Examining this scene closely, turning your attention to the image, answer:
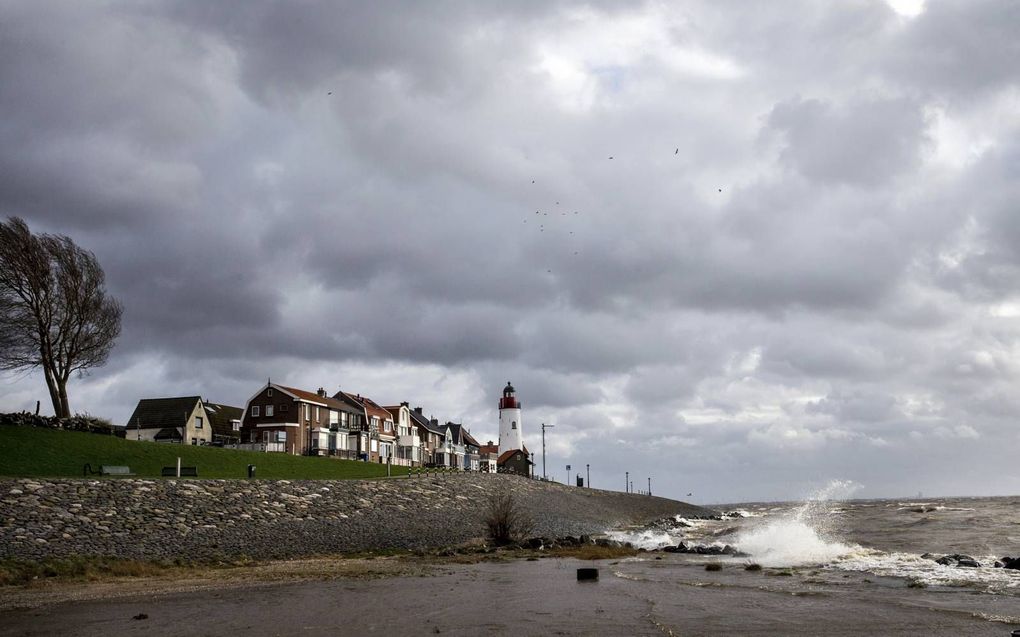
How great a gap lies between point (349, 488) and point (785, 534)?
2434 centimetres

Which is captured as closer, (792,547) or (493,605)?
(493,605)

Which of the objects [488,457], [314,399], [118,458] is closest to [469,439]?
[488,457]

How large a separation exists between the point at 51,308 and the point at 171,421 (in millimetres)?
26052

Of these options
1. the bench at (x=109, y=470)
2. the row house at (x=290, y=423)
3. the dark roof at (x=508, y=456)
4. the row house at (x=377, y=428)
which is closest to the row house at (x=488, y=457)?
the dark roof at (x=508, y=456)

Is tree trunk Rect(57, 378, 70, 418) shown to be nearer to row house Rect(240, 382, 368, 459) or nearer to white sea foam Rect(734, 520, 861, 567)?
row house Rect(240, 382, 368, 459)

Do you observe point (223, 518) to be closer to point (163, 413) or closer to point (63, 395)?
point (63, 395)

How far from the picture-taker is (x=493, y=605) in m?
19.7

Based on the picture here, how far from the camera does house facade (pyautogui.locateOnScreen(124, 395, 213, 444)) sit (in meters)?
74.6

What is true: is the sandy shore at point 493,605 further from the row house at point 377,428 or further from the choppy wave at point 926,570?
the row house at point 377,428

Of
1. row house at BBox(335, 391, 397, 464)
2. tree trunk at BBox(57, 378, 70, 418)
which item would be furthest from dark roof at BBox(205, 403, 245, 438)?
tree trunk at BBox(57, 378, 70, 418)

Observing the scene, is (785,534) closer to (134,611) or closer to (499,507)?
(499,507)

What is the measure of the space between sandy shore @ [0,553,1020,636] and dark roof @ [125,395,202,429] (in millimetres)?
53539

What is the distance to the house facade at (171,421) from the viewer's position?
245 ft

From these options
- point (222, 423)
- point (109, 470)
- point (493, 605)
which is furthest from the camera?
point (222, 423)
